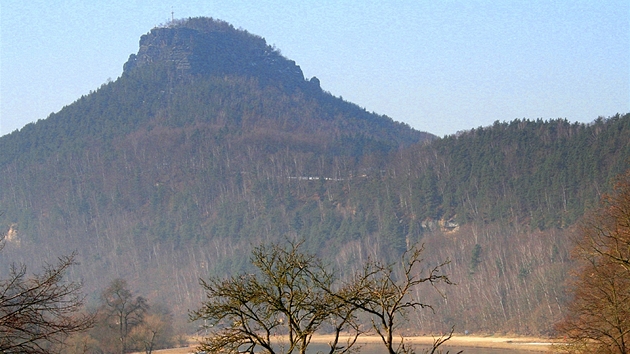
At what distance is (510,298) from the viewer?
136 m

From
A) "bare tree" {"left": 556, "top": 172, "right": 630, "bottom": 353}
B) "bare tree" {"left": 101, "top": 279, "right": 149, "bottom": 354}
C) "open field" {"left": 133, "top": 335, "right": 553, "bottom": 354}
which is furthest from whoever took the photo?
"open field" {"left": 133, "top": 335, "right": 553, "bottom": 354}

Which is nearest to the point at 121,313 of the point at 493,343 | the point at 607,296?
the point at 493,343

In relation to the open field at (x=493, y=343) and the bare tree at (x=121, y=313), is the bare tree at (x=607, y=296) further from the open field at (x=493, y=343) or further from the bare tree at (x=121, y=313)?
the bare tree at (x=121, y=313)

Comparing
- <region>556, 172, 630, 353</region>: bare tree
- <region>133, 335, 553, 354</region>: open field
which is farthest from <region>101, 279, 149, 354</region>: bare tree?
<region>556, 172, 630, 353</region>: bare tree

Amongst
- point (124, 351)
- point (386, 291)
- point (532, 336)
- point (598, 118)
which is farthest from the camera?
point (598, 118)

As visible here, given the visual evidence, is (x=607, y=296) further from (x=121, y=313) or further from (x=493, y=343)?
(x=493, y=343)

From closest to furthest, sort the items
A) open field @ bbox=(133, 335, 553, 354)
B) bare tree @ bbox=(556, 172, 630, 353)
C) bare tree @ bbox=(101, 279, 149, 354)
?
bare tree @ bbox=(556, 172, 630, 353) < bare tree @ bbox=(101, 279, 149, 354) < open field @ bbox=(133, 335, 553, 354)

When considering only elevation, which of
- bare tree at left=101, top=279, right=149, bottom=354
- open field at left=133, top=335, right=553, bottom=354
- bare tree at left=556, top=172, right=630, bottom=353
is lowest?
open field at left=133, top=335, right=553, bottom=354

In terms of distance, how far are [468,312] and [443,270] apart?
28.8 metres

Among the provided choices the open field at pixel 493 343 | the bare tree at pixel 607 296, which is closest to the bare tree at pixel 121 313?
the open field at pixel 493 343

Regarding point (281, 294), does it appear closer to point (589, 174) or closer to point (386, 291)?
point (386, 291)

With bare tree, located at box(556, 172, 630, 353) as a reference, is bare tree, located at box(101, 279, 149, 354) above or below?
below

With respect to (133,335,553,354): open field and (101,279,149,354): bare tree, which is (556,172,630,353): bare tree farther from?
(101,279,149,354): bare tree

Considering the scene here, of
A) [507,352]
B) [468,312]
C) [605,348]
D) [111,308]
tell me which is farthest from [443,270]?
[605,348]
